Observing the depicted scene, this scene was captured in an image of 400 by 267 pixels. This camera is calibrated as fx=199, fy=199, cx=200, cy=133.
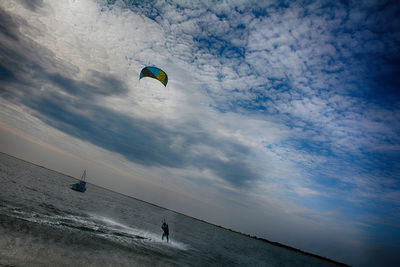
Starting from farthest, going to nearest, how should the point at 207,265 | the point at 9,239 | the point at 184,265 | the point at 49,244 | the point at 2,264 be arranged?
the point at 207,265, the point at 184,265, the point at 49,244, the point at 9,239, the point at 2,264

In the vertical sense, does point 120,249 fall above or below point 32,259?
below

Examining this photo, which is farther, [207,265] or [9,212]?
[207,265]

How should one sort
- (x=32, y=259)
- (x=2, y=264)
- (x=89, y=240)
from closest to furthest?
(x=2, y=264), (x=32, y=259), (x=89, y=240)

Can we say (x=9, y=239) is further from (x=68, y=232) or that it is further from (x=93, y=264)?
(x=68, y=232)

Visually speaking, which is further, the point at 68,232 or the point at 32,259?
the point at 68,232

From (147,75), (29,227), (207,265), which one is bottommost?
(207,265)

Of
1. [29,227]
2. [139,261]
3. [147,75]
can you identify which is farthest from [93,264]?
[147,75]

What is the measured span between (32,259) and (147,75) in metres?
18.0

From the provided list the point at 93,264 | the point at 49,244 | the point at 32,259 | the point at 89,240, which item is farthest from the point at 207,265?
the point at 32,259

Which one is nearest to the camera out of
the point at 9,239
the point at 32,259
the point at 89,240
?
the point at 32,259

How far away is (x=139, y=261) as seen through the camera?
576 inches

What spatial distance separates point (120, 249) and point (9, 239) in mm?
7716

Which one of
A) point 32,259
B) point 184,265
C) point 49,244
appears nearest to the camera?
point 32,259

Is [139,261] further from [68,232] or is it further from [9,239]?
[9,239]
